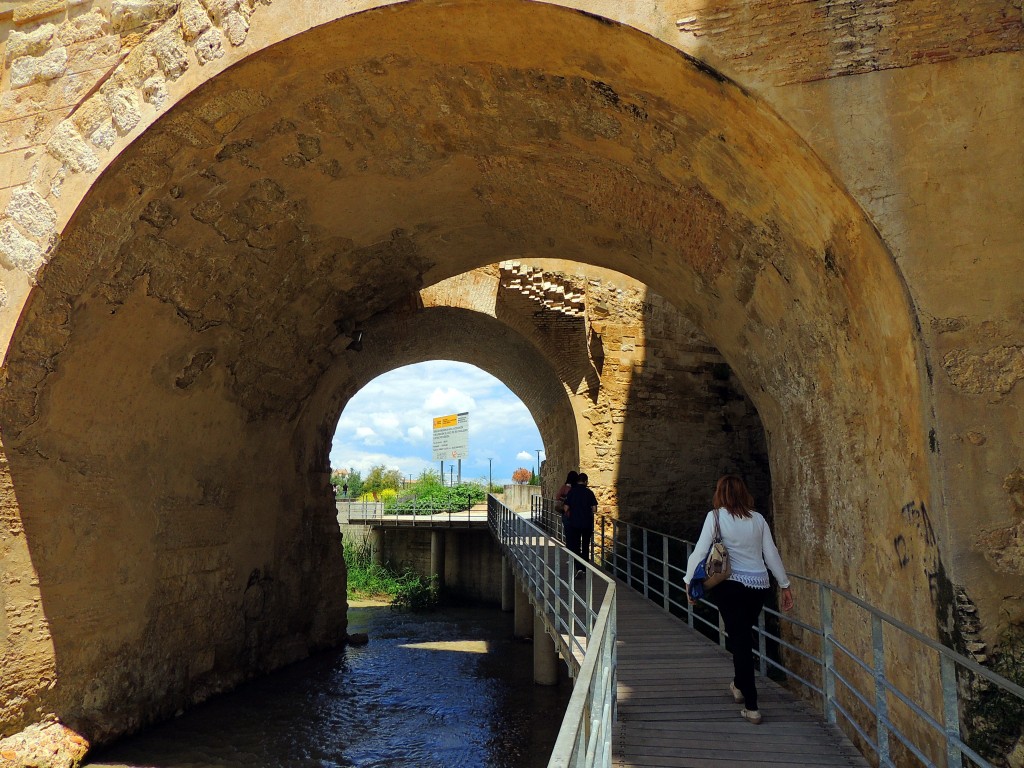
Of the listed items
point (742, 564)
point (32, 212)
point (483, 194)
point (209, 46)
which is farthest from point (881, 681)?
point (32, 212)

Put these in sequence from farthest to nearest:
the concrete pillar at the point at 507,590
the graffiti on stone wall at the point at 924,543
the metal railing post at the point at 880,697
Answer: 1. the concrete pillar at the point at 507,590
2. the graffiti on stone wall at the point at 924,543
3. the metal railing post at the point at 880,697

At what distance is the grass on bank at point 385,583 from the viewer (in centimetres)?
1764

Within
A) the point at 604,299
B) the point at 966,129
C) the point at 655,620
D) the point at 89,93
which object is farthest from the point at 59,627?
the point at 604,299

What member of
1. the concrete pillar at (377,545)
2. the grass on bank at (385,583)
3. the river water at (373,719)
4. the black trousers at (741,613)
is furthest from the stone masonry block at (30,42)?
the concrete pillar at (377,545)

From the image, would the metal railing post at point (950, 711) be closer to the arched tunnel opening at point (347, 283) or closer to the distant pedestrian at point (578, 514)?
the arched tunnel opening at point (347, 283)

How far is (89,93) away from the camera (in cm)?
523

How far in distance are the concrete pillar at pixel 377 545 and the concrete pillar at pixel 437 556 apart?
1657 millimetres

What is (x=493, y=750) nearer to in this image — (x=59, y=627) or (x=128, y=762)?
(x=128, y=762)

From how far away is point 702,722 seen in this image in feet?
13.7

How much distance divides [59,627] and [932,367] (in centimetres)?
640

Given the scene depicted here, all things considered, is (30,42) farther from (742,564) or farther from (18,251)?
(742,564)

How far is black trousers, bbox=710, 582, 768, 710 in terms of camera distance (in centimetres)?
399

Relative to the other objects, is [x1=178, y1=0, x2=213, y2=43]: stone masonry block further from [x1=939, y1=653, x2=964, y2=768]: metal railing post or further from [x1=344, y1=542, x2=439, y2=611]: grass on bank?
[x1=344, y1=542, x2=439, y2=611]: grass on bank

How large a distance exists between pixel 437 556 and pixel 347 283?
40.3ft
